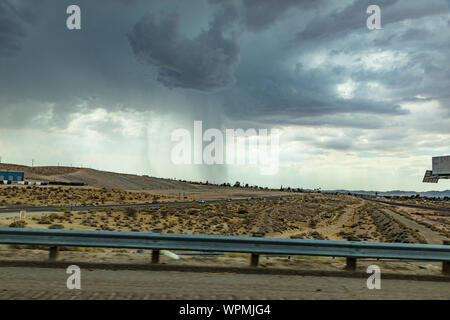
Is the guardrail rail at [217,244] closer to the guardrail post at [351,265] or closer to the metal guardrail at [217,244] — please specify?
the metal guardrail at [217,244]

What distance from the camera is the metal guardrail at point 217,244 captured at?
867cm

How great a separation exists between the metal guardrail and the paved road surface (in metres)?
0.58

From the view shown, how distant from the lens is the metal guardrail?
8672 mm

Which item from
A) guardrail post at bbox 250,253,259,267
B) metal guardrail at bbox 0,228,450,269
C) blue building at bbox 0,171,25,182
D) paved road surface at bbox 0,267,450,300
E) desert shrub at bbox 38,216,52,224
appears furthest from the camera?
blue building at bbox 0,171,25,182

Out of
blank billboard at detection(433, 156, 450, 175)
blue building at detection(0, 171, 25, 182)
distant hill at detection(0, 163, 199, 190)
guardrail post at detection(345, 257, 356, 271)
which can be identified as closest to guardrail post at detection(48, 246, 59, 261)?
guardrail post at detection(345, 257, 356, 271)

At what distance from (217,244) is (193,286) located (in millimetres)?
1562

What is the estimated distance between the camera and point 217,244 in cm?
871

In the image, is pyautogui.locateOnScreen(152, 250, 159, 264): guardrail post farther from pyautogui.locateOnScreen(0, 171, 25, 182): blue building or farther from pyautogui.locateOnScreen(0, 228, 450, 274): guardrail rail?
pyautogui.locateOnScreen(0, 171, 25, 182): blue building

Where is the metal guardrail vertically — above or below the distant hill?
below

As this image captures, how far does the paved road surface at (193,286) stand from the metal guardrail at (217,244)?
58 centimetres
